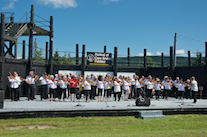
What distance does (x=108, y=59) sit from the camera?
64.6 ft

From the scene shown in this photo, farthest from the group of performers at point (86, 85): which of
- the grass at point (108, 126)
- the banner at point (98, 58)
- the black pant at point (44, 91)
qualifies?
the banner at point (98, 58)

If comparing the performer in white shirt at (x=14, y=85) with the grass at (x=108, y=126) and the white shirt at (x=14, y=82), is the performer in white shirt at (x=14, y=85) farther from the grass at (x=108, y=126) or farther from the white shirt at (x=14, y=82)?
the grass at (x=108, y=126)

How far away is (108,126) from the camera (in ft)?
26.5

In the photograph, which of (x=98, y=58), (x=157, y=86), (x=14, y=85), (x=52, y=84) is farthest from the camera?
(x=98, y=58)

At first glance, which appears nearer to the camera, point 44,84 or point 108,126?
point 108,126

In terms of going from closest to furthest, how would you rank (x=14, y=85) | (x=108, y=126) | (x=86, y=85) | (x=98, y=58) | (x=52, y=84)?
(x=108, y=126)
(x=14, y=85)
(x=86, y=85)
(x=52, y=84)
(x=98, y=58)

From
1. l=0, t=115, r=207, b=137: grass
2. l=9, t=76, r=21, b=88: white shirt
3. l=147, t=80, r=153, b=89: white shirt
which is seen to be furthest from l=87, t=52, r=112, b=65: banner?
l=0, t=115, r=207, b=137: grass

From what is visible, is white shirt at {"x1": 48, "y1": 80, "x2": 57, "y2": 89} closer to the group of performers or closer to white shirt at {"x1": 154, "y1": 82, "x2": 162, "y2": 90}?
the group of performers

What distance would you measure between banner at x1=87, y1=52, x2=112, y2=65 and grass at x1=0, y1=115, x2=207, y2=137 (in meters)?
10.6

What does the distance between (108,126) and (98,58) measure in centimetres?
1179

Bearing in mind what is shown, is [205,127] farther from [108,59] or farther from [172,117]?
[108,59]

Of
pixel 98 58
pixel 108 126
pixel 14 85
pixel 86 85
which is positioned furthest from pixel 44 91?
pixel 98 58

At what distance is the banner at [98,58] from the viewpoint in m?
19.2

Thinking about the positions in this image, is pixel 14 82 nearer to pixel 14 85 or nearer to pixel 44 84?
pixel 14 85
